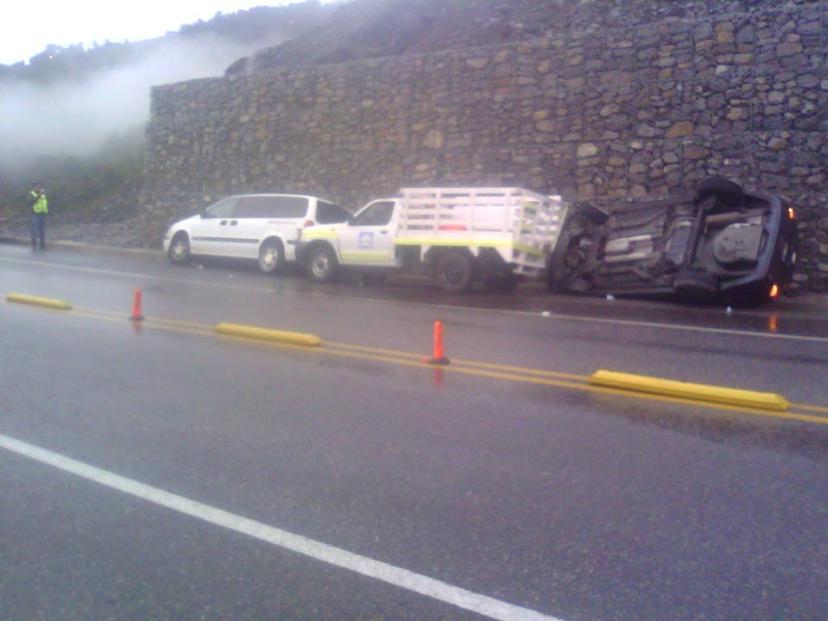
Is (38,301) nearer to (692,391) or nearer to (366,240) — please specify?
(366,240)

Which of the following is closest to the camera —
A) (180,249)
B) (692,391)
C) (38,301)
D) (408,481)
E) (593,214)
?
(408,481)

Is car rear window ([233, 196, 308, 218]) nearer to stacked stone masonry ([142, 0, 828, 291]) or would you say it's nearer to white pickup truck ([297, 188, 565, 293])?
white pickup truck ([297, 188, 565, 293])

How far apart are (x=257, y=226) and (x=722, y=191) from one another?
33.5ft

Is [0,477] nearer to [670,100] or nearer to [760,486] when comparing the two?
[760,486]

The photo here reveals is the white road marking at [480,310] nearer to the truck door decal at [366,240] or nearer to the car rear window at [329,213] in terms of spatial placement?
the truck door decal at [366,240]

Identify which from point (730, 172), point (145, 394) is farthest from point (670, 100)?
point (145, 394)

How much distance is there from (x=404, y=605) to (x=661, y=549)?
1414 millimetres

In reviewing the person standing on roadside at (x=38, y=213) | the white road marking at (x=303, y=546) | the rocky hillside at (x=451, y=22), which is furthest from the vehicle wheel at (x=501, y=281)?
the person standing on roadside at (x=38, y=213)

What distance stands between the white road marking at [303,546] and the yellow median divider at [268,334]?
4.58 meters

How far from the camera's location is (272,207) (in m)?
21.5

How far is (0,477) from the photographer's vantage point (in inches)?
248

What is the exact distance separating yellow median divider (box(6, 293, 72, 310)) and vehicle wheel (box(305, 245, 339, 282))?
5989 mm

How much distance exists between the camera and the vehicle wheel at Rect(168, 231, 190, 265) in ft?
76.3

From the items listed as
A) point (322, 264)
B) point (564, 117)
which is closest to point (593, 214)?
point (564, 117)
